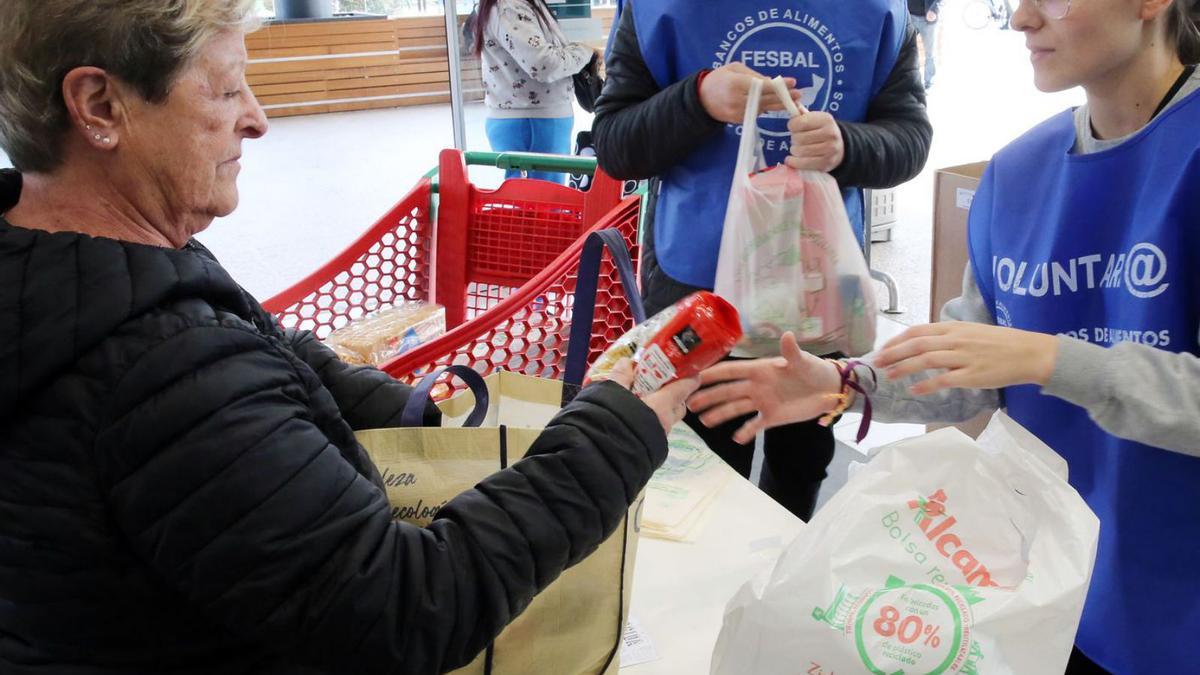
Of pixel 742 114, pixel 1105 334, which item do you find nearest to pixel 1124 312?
pixel 1105 334

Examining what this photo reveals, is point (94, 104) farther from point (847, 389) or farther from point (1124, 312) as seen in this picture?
point (1124, 312)

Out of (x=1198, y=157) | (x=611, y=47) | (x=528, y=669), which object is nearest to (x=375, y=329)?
(x=611, y=47)

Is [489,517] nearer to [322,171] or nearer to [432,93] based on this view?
[322,171]

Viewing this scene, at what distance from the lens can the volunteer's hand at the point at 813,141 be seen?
1.63 metres

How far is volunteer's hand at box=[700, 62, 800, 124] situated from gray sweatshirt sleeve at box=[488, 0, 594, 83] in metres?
3.09

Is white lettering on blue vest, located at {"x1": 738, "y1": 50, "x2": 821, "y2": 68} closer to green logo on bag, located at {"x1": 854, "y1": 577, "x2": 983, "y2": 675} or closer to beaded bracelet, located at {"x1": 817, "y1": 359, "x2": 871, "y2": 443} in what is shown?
beaded bracelet, located at {"x1": 817, "y1": 359, "x2": 871, "y2": 443}

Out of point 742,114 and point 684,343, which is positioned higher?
point 742,114

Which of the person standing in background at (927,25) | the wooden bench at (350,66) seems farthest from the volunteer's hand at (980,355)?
the wooden bench at (350,66)

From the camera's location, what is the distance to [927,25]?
4.69 metres

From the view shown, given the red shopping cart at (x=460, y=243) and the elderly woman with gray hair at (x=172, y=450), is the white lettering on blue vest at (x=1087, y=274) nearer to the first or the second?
the elderly woman with gray hair at (x=172, y=450)

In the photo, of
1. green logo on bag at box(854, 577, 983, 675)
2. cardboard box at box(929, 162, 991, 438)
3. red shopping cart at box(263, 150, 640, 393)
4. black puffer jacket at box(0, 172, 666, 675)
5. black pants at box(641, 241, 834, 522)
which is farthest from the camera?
cardboard box at box(929, 162, 991, 438)

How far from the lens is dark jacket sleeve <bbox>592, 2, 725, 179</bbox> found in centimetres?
180

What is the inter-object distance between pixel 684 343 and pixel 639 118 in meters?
0.89

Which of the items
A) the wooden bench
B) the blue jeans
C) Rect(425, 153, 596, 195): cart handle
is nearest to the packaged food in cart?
Rect(425, 153, 596, 195): cart handle
